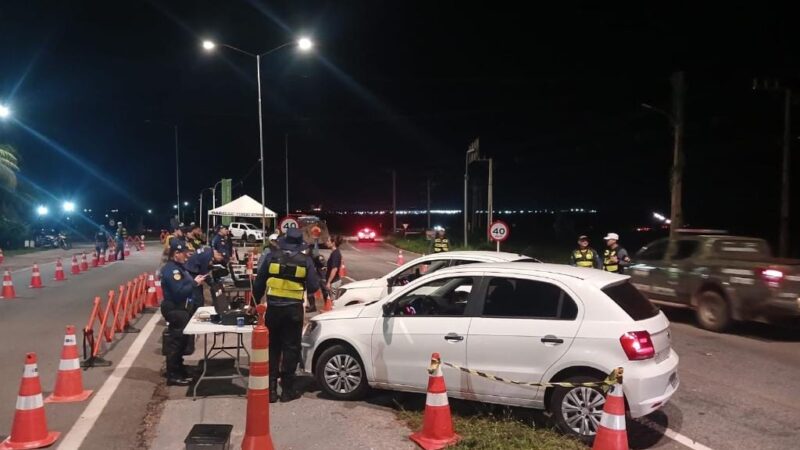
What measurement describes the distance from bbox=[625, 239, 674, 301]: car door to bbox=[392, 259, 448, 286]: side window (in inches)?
173

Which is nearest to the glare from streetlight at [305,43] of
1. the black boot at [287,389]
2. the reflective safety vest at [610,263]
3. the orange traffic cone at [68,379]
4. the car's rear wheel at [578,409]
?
the reflective safety vest at [610,263]

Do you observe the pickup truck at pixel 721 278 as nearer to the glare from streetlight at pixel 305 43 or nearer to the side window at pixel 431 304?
the side window at pixel 431 304

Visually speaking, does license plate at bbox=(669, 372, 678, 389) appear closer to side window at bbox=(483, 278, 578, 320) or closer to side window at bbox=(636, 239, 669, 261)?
side window at bbox=(483, 278, 578, 320)

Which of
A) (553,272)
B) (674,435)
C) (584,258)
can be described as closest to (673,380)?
(674,435)

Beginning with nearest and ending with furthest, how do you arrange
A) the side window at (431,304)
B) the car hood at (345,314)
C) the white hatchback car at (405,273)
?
the side window at (431,304) → the car hood at (345,314) → the white hatchback car at (405,273)

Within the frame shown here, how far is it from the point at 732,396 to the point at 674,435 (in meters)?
1.78

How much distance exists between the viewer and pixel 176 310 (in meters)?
7.57

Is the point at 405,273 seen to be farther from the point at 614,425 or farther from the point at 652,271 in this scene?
the point at 614,425

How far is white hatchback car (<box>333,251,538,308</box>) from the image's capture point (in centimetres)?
973

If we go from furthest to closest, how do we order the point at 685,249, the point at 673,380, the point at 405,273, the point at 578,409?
1. the point at 685,249
2. the point at 405,273
3. the point at 673,380
4. the point at 578,409

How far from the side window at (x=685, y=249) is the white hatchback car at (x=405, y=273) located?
13.0ft

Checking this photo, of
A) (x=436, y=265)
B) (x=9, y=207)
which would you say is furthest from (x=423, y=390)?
(x=9, y=207)

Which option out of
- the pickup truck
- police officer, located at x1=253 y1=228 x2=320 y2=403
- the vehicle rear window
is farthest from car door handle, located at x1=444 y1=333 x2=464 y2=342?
the pickup truck

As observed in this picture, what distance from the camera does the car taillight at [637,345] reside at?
5.27 m
